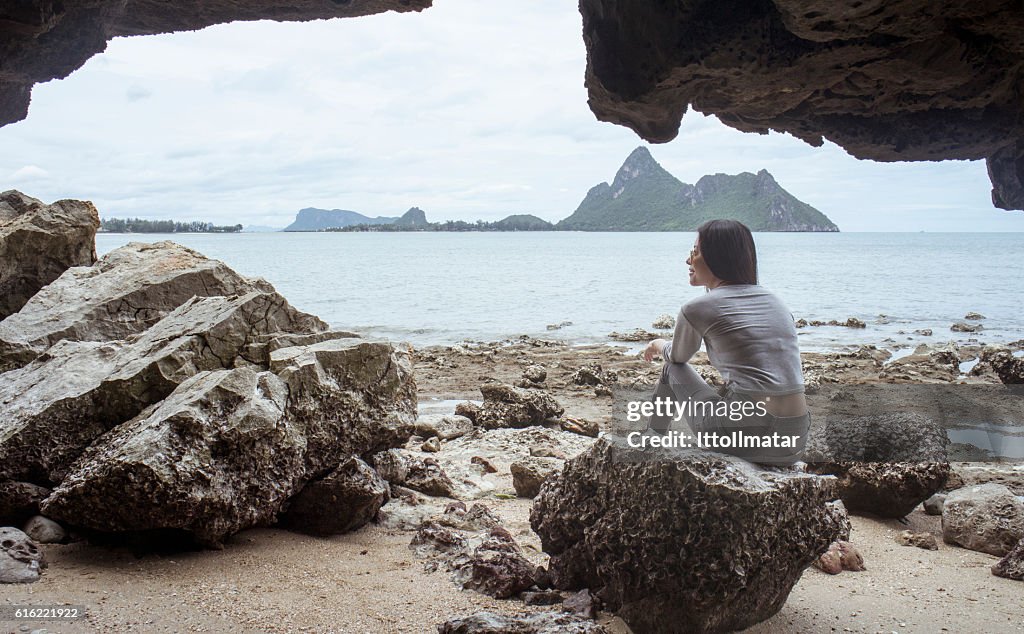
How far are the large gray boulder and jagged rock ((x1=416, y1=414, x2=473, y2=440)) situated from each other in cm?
220

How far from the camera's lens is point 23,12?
12.8 feet

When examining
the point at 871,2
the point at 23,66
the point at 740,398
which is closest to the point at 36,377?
the point at 23,66

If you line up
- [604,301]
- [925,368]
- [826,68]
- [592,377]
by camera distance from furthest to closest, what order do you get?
[604,301]
[925,368]
[592,377]
[826,68]

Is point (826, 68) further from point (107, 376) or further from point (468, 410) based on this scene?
point (468, 410)

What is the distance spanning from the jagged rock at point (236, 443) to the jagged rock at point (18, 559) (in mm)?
182

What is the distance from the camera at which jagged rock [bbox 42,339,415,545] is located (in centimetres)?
360

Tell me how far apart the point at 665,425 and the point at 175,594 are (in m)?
2.29

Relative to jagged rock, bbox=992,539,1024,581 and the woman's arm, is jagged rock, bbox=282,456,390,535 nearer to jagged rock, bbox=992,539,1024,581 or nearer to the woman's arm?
the woman's arm

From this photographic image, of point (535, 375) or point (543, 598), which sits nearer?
point (543, 598)

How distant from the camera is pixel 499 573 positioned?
367 centimetres

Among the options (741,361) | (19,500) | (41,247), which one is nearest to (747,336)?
(741,361)

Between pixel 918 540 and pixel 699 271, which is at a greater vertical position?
pixel 699 271

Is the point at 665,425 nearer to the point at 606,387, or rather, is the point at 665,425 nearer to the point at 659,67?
the point at 659,67

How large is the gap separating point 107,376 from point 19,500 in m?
0.78
